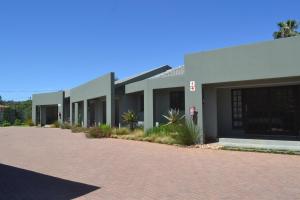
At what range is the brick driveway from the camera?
757 centimetres

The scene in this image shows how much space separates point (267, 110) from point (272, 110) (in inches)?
9.7

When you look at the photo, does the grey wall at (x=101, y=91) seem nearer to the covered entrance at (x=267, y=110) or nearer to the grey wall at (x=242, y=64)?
the grey wall at (x=242, y=64)

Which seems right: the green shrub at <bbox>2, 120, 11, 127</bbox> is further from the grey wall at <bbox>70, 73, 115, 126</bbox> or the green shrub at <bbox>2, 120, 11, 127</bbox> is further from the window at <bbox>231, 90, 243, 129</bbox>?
the window at <bbox>231, 90, 243, 129</bbox>

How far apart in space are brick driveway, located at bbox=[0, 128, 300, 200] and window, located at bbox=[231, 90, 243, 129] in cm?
445

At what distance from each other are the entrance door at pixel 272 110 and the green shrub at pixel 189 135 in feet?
9.77

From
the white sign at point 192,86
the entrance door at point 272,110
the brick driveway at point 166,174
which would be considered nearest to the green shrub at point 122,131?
the white sign at point 192,86

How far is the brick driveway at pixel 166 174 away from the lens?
7.57 metres

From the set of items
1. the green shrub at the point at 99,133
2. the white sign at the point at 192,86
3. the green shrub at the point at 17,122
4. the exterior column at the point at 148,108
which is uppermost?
the white sign at the point at 192,86

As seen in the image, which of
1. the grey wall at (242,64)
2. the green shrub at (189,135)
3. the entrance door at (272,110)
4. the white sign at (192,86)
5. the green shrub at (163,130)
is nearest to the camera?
the grey wall at (242,64)

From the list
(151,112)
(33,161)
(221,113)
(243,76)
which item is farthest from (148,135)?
(33,161)

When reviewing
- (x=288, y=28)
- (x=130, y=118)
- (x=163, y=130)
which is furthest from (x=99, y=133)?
(x=288, y=28)

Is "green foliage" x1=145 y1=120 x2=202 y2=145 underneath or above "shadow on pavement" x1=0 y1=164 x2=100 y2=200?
above

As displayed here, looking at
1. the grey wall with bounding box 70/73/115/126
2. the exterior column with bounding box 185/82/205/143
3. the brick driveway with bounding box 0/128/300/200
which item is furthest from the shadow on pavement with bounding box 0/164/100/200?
the grey wall with bounding box 70/73/115/126

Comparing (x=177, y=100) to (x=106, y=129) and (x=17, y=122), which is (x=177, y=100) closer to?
(x=106, y=129)
